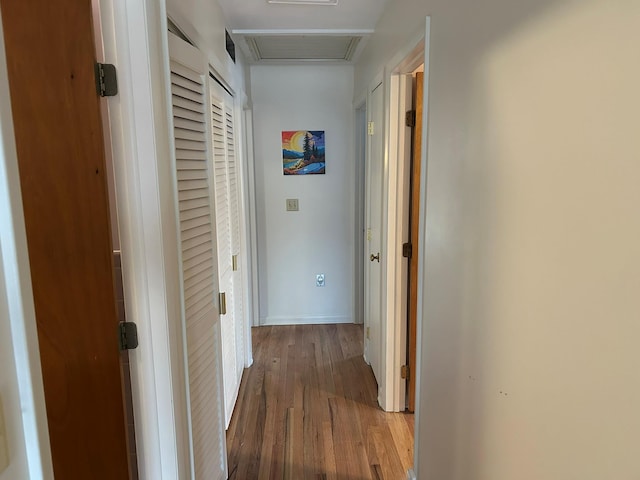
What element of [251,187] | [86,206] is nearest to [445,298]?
[86,206]

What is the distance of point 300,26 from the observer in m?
2.66

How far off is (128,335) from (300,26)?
7.31ft

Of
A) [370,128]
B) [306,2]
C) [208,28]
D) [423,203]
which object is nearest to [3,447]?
[423,203]

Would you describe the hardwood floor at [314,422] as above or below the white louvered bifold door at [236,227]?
below

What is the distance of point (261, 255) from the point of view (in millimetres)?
4023

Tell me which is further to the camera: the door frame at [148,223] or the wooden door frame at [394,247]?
the wooden door frame at [394,247]

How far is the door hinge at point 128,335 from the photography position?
123cm

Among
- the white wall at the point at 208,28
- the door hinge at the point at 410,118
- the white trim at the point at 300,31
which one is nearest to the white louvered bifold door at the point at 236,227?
the white wall at the point at 208,28

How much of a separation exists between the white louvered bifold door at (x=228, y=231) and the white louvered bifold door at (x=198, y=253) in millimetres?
436

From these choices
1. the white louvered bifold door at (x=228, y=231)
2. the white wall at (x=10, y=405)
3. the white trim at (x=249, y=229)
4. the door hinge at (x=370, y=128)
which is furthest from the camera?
the white trim at (x=249, y=229)

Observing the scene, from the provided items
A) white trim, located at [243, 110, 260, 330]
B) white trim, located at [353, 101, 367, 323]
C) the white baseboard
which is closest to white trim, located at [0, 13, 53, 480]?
white trim, located at [243, 110, 260, 330]

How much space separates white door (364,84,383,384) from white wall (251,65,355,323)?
0.80 meters

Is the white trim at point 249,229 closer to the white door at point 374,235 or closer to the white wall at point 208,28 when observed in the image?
the white wall at point 208,28

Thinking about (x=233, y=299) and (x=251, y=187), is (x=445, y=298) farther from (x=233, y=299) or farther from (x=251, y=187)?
(x=251, y=187)
